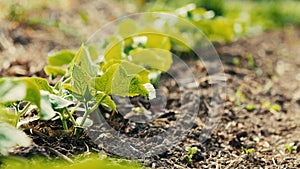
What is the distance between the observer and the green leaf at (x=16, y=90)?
1.47 m

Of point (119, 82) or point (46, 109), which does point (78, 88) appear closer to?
point (119, 82)

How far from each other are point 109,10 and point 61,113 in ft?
10.6

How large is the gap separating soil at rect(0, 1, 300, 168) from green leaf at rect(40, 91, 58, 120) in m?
0.16

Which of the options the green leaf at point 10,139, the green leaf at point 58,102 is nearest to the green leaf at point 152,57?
the green leaf at point 58,102

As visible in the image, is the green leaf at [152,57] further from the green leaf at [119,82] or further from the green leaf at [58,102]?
the green leaf at [58,102]

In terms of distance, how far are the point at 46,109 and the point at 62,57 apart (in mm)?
867

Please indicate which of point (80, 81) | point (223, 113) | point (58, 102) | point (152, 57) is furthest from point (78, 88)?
point (223, 113)

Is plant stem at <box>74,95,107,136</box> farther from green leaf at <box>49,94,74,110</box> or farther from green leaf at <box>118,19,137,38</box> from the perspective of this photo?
green leaf at <box>118,19,137,38</box>

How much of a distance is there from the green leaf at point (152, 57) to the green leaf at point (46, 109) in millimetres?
1024

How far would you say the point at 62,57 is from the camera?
2.36 m

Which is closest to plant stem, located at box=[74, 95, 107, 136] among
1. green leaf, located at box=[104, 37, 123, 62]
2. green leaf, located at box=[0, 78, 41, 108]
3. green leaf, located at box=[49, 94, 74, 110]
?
green leaf, located at box=[49, 94, 74, 110]

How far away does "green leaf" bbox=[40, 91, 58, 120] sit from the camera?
1489mm

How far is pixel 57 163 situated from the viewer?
1605mm

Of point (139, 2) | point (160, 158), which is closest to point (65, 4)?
point (139, 2)
